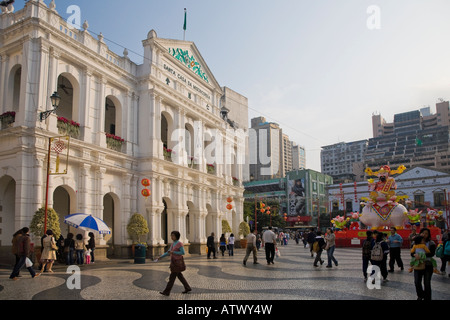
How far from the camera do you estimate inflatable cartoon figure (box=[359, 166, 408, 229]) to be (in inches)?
1101

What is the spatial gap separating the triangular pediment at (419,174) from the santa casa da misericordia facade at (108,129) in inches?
1841

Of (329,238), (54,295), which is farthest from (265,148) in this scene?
(54,295)

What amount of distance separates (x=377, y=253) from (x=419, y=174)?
206 ft

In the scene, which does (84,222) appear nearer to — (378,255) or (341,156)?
(378,255)

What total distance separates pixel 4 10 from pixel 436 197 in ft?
215

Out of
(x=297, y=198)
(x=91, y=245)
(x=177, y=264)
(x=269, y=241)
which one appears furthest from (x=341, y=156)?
(x=177, y=264)

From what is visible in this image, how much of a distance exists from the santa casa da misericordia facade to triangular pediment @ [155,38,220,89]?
→ 3.2 inches

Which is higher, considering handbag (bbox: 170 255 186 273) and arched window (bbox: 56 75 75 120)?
arched window (bbox: 56 75 75 120)

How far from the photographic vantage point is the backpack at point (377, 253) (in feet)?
37.7

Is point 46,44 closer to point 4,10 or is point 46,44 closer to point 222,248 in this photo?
point 4,10

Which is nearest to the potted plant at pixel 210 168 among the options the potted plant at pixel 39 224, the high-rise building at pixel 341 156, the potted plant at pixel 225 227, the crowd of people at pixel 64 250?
the potted plant at pixel 225 227

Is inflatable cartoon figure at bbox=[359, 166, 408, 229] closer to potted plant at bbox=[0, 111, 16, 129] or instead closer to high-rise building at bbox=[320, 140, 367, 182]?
potted plant at bbox=[0, 111, 16, 129]

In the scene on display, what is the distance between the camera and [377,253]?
11555 millimetres

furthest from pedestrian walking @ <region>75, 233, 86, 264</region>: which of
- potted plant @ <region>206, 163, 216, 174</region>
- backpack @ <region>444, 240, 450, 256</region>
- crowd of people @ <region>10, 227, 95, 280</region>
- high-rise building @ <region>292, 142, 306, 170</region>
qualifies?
high-rise building @ <region>292, 142, 306, 170</region>
